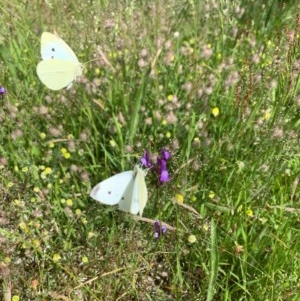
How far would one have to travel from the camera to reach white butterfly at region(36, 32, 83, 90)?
1.98m

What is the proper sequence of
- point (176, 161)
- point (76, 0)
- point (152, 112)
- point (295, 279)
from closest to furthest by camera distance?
point (295, 279)
point (176, 161)
point (152, 112)
point (76, 0)

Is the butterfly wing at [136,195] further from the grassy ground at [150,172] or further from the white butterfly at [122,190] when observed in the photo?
the grassy ground at [150,172]

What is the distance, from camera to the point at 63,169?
1.93m

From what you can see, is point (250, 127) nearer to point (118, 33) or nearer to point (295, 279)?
point (295, 279)

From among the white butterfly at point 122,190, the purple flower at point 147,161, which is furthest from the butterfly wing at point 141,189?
the purple flower at point 147,161

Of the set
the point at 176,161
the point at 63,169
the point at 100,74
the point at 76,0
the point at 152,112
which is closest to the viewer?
the point at 176,161

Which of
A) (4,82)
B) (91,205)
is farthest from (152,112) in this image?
(4,82)

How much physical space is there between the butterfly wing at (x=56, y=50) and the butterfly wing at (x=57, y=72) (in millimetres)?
33

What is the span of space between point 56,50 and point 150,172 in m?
0.65

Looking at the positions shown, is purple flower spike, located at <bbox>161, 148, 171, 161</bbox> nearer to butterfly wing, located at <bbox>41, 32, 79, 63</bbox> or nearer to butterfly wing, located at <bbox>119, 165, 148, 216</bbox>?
butterfly wing, located at <bbox>119, 165, 148, 216</bbox>

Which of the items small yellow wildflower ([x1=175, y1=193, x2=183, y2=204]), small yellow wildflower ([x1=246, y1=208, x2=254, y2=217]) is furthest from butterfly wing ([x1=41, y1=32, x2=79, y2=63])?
small yellow wildflower ([x1=246, y1=208, x2=254, y2=217])

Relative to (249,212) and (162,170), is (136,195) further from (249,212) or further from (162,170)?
(249,212)

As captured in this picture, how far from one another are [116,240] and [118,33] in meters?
1.04

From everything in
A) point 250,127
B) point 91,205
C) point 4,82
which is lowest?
point 91,205
